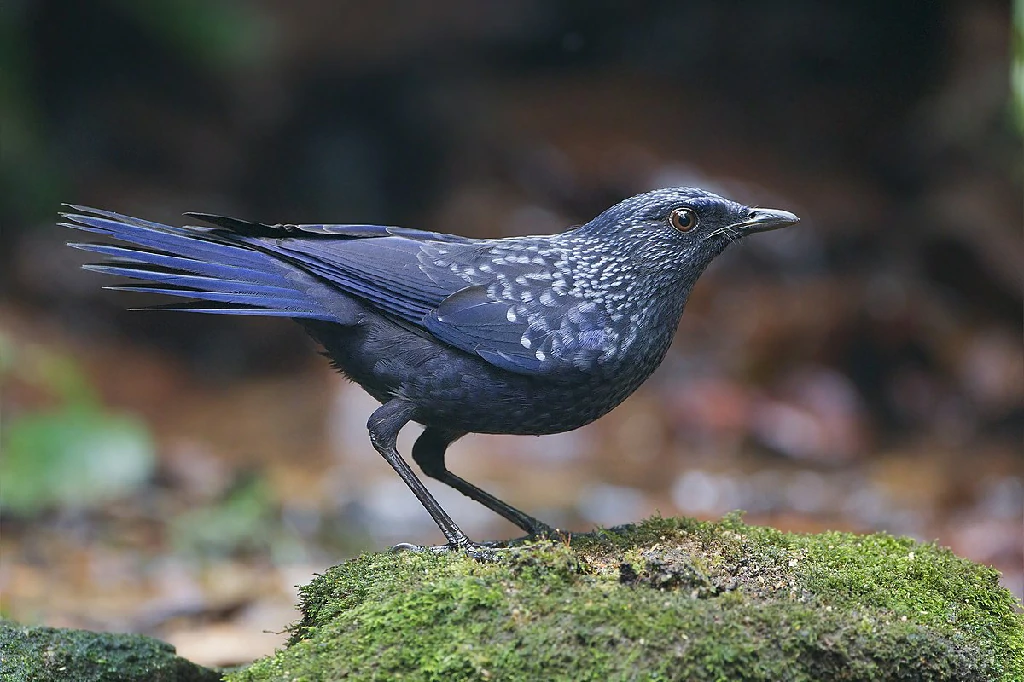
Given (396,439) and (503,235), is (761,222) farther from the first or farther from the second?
(503,235)

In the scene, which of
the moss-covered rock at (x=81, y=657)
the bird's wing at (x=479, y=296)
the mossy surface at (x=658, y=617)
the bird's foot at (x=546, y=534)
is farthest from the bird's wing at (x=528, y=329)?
the moss-covered rock at (x=81, y=657)

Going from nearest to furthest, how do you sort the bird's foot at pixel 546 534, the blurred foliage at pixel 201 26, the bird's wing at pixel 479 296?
the bird's foot at pixel 546 534 → the bird's wing at pixel 479 296 → the blurred foliage at pixel 201 26

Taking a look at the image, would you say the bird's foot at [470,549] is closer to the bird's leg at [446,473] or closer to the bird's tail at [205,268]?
the bird's leg at [446,473]

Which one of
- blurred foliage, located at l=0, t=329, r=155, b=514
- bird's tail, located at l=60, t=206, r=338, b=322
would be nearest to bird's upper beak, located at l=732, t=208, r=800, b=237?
bird's tail, located at l=60, t=206, r=338, b=322

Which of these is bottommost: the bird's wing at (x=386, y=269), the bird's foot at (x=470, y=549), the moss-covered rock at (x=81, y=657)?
the moss-covered rock at (x=81, y=657)

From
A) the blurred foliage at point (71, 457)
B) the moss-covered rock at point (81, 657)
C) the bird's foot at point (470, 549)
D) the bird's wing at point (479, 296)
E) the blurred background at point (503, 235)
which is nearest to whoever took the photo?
the moss-covered rock at point (81, 657)

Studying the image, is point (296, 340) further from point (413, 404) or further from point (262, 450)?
point (413, 404)

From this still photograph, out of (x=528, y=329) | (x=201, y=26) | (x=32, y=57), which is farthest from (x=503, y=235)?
(x=528, y=329)

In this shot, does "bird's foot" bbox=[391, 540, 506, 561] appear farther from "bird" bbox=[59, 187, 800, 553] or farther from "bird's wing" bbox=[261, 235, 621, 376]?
"bird's wing" bbox=[261, 235, 621, 376]
